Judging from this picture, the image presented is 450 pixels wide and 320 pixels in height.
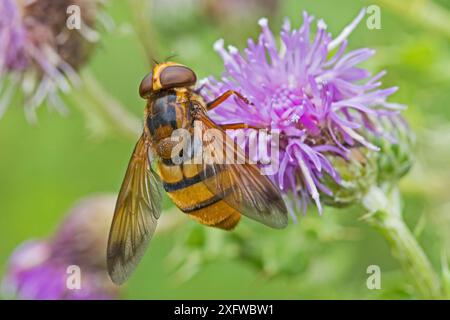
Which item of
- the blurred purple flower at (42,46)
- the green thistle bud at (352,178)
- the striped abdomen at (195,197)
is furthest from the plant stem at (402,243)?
the blurred purple flower at (42,46)

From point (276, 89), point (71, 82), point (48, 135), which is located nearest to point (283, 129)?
point (276, 89)

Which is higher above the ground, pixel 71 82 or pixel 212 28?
pixel 212 28

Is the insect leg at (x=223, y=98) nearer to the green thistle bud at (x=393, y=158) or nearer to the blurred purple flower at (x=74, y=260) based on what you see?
the green thistle bud at (x=393, y=158)

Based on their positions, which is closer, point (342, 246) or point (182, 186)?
point (182, 186)

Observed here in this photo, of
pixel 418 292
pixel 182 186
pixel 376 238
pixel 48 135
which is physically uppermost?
pixel 48 135

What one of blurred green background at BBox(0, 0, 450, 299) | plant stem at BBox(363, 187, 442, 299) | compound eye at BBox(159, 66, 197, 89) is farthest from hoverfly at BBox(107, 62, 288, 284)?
blurred green background at BBox(0, 0, 450, 299)
